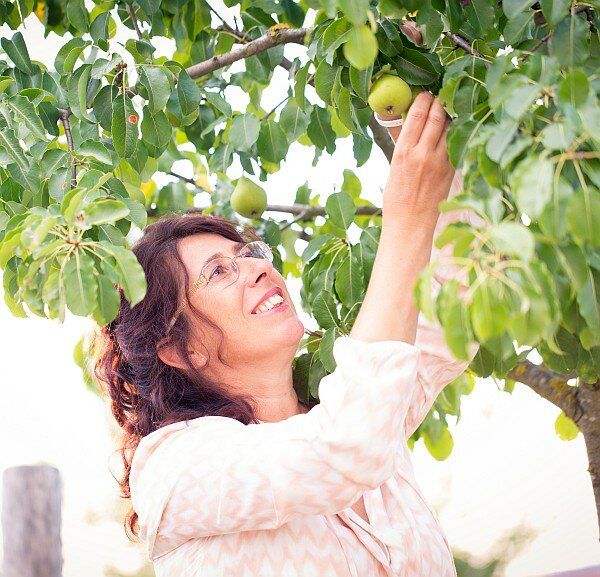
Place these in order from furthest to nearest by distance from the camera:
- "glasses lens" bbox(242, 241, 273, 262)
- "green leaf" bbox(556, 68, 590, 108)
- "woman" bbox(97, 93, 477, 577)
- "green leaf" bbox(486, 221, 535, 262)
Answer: "glasses lens" bbox(242, 241, 273, 262)
"woman" bbox(97, 93, 477, 577)
"green leaf" bbox(556, 68, 590, 108)
"green leaf" bbox(486, 221, 535, 262)

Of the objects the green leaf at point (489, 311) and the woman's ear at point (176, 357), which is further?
the woman's ear at point (176, 357)

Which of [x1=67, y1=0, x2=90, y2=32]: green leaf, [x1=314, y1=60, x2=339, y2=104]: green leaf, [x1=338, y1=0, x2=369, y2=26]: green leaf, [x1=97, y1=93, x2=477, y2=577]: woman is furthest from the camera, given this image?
[x1=67, y1=0, x2=90, y2=32]: green leaf

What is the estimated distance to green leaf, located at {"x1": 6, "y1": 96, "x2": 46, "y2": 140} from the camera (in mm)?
1442

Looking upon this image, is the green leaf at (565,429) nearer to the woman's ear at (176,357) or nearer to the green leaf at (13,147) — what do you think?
the woman's ear at (176,357)

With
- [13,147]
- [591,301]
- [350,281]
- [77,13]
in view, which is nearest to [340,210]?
[350,281]

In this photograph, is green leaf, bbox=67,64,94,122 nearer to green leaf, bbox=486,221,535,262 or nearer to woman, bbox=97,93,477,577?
woman, bbox=97,93,477,577

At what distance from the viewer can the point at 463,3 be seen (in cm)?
132

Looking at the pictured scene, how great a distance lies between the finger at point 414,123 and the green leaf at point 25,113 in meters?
0.59

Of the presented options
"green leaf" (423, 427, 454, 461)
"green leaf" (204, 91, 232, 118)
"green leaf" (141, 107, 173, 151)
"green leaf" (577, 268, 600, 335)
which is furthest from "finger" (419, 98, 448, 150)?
"green leaf" (423, 427, 454, 461)

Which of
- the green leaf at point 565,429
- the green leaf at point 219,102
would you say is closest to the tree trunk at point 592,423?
the green leaf at point 565,429

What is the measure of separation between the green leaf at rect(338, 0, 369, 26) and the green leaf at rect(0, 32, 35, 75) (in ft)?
3.05

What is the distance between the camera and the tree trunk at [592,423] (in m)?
1.89

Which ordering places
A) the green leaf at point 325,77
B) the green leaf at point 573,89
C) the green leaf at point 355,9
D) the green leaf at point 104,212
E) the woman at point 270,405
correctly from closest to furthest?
the green leaf at point 573,89, the green leaf at point 355,9, the green leaf at point 104,212, the woman at point 270,405, the green leaf at point 325,77

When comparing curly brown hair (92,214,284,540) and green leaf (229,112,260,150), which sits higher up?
green leaf (229,112,260,150)
